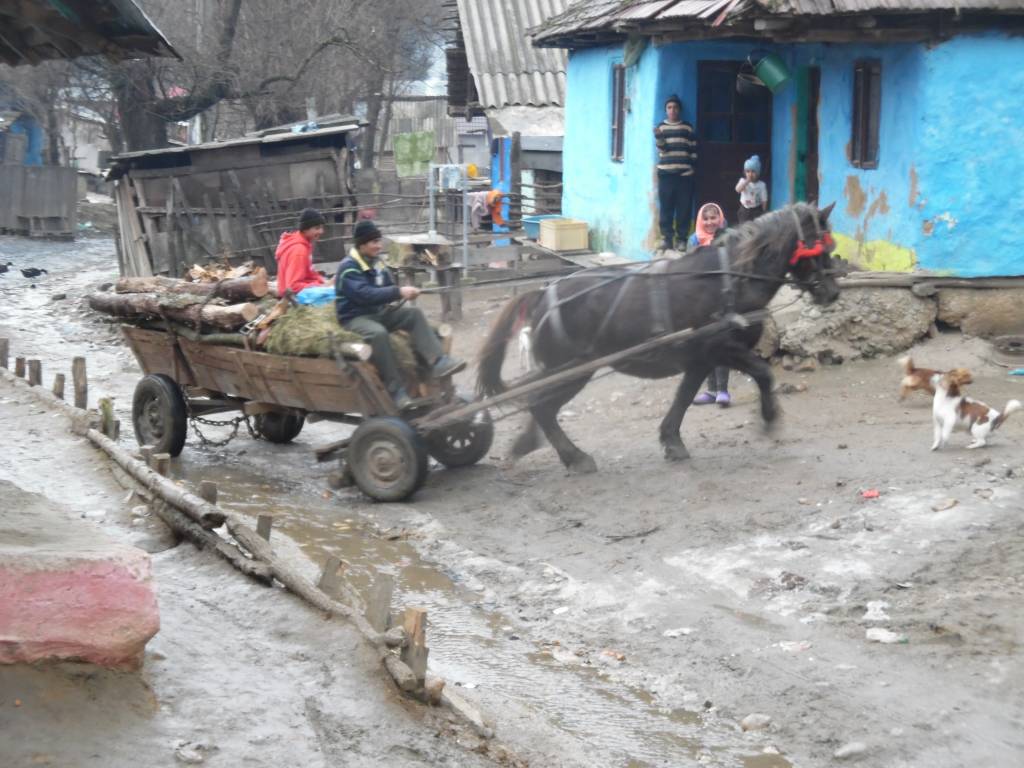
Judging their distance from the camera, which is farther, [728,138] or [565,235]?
[565,235]

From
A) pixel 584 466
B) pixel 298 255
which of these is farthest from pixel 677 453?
pixel 298 255

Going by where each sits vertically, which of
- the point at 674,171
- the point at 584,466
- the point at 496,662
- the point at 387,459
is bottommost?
the point at 496,662

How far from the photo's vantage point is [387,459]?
9203mm

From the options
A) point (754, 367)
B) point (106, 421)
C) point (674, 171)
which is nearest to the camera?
point (754, 367)

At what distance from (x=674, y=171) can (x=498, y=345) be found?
224 inches

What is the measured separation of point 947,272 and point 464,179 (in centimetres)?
725

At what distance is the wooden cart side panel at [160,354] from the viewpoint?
10633mm

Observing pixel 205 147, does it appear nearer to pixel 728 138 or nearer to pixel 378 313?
pixel 728 138

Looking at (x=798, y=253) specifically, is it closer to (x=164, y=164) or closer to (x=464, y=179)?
(x=464, y=179)

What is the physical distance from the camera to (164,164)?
18.1 m

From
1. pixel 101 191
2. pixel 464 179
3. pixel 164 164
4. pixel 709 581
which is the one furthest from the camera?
pixel 101 191

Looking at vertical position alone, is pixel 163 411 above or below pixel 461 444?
above

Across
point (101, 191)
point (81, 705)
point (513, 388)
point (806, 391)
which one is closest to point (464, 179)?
point (806, 391)

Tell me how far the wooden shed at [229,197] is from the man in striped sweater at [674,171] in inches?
228
